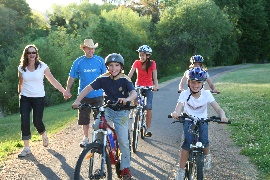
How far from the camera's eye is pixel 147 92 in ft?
27.6

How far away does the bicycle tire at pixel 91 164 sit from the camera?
470 cm

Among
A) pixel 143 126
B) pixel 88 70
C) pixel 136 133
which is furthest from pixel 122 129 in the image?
pixel 143 126

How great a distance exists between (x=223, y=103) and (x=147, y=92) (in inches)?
281

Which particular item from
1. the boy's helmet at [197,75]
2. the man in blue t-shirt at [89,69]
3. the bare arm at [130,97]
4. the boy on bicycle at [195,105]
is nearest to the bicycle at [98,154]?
the bare arm at [130,97]

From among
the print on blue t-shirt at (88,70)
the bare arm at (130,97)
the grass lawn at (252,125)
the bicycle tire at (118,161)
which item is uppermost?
the print on blue t-shirt at (88,70)

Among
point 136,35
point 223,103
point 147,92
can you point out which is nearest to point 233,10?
point 136,35

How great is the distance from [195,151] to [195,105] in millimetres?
724

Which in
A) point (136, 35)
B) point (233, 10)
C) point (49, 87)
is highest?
point (233, 10)

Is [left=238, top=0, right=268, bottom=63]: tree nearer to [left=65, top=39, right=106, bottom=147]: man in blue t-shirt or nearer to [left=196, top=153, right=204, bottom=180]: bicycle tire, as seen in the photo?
[left=65, top=39, right=106, bottom=147]: man in blue t-shirt

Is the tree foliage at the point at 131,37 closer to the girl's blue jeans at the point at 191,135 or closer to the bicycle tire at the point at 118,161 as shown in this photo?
the bicycle tire at the point at 118,161

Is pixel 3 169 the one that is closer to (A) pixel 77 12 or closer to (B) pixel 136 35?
(B) pixel 136 35

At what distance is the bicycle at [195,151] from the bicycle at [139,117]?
2.47 m

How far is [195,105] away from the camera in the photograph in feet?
17.4

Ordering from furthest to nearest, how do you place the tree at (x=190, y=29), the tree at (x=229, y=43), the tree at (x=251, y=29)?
the tree at (x=251, y=29), the tree at (x=229, y=43), the tree at (x=190, y=29)
